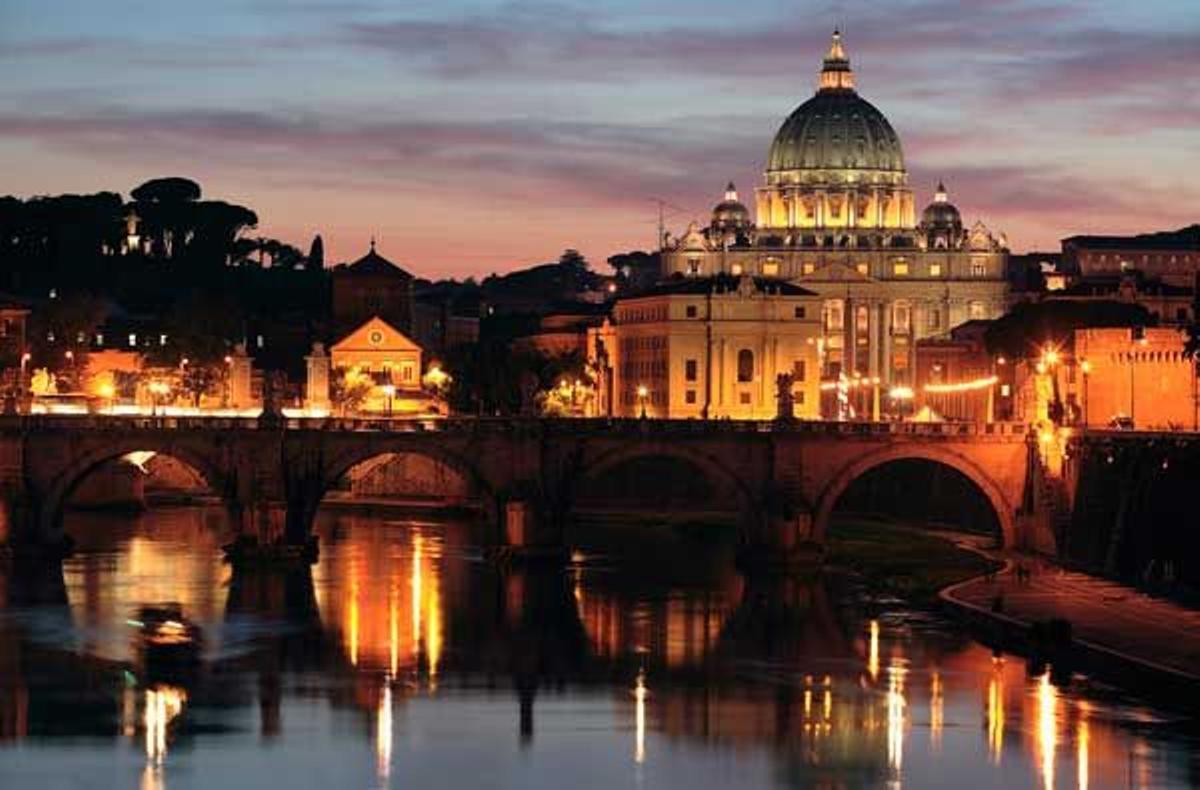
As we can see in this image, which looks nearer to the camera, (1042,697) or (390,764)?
(390,764)

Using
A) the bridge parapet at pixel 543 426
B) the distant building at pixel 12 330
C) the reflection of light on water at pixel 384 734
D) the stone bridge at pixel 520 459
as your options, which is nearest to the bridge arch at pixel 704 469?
the stone bridge at pixel 520 459

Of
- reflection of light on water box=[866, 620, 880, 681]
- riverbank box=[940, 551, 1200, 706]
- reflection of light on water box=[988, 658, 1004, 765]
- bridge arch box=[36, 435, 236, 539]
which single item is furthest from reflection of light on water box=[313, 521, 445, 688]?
riverbank box=[940, 551, 1200, 706]

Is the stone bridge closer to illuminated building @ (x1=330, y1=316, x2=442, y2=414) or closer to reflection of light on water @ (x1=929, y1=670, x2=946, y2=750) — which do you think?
reflection of light on water @ (x1=929, y1=670, x2=946, y2=750)

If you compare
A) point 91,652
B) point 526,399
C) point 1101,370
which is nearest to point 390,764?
point 91,652

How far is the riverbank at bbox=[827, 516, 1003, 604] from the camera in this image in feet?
343

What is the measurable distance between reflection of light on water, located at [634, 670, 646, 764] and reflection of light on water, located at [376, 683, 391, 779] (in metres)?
5.20

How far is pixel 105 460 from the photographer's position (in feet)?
380

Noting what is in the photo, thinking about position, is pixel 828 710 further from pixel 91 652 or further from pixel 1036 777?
pixel 91 652

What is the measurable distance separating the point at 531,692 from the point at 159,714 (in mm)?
9352

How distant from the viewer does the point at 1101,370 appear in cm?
13588

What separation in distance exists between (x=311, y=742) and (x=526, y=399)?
51.0m

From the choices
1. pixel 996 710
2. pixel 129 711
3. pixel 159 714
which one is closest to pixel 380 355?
pixel 129 711

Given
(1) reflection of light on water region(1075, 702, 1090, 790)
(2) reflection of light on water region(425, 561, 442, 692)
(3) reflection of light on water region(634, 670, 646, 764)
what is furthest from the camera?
(2) reflection of light on water region(425, 561, 442, 692)

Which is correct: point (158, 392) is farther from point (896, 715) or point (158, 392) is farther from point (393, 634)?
point (896, 715)
